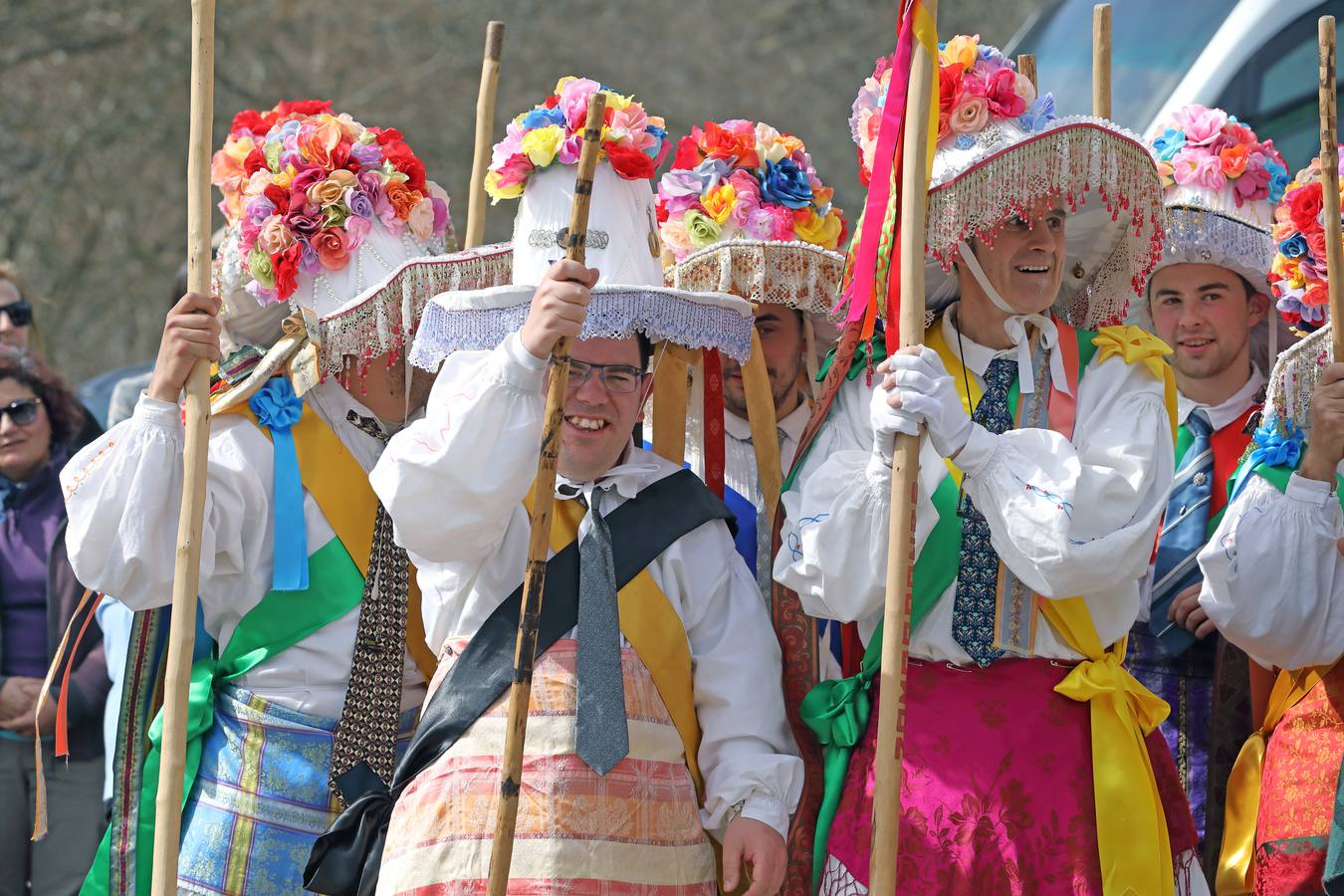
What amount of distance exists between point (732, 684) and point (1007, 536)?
61 centimetres

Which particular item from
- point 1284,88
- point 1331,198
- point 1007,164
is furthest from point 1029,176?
point 1284,88

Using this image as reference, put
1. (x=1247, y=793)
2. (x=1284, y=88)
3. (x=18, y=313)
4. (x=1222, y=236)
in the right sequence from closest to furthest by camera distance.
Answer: (x=1247, y=793)
(x=1222, y=236)
(x=18, y=313)
(x=1284, y=88)

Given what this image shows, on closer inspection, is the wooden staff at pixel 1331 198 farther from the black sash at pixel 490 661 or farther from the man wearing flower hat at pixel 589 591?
the black sash at pixel 490 661

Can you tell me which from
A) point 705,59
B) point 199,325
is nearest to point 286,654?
point 199,325

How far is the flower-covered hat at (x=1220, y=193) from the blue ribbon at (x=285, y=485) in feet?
7.51

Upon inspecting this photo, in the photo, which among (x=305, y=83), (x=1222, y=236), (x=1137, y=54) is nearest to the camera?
(x=1222, y=236)

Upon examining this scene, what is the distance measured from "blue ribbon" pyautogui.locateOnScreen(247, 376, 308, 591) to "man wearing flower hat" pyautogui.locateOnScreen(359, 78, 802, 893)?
51cm

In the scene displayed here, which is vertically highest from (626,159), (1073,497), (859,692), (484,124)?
(484,124)

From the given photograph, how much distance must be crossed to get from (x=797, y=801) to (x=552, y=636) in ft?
1.94

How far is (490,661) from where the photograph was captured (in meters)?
3.81

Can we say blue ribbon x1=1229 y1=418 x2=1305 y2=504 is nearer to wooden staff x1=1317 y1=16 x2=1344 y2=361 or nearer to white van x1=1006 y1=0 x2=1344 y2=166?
Result: wooden staff x1=1317 y1=16 x2=1344 y2=361

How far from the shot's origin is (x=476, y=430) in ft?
12.0

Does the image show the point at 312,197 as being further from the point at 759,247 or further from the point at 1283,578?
the point at 1283,578

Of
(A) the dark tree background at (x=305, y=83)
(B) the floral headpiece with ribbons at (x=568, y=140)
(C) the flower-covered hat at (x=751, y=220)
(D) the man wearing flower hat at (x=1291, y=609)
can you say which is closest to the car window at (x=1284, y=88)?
(C) the flower-covered hat at (x=751, y=220)
